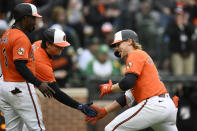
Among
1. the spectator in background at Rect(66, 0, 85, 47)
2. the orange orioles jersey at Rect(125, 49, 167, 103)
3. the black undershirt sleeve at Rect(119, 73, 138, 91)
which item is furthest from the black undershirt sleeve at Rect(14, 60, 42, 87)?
the spectator in background at Rect(66, 0, 85, 47)

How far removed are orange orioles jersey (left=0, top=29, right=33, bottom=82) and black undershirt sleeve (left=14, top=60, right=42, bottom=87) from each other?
6 cm

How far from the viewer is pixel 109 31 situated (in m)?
11.8

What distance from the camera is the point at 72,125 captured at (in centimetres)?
981

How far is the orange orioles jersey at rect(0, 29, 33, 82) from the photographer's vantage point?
5.75 m

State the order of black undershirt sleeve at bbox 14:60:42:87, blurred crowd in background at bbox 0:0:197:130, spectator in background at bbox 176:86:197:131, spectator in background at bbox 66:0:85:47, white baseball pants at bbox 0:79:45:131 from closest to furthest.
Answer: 1. black undershirt sleeve at bbox 14:60:42:87
2. white baseball pants at bbox 0:79:45:131
3. spectator in background at bbox 176:86:197:131
4. blurred crowd in background at bbox 0:0:197:130
5. spectator in background at bbox 66:0:85:47

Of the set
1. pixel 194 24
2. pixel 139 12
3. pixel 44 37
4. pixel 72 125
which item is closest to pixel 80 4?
pixel 139 12

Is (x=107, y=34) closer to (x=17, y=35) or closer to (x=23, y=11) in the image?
(x=23, y=11)

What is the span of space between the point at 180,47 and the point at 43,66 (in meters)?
5.77

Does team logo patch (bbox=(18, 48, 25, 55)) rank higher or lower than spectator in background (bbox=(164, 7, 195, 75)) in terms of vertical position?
higher

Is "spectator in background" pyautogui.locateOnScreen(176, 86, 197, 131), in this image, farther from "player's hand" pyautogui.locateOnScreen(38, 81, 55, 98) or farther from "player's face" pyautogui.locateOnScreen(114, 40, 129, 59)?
"player's hand" pyautogui.locateOnScreen(38, 81, 55, 98)

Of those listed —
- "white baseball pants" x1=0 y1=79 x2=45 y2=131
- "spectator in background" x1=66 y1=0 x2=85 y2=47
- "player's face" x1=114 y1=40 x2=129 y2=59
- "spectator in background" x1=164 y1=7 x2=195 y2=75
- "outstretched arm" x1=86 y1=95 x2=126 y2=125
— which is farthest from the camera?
"spectator in background" x1=66 y1=0 x2=85 y2=47

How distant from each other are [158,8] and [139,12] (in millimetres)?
1132

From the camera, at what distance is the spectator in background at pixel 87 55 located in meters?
11.1

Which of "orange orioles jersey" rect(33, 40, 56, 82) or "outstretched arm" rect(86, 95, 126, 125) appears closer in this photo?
"orange orioles jersey" rect(33, 40, 56, 82)
